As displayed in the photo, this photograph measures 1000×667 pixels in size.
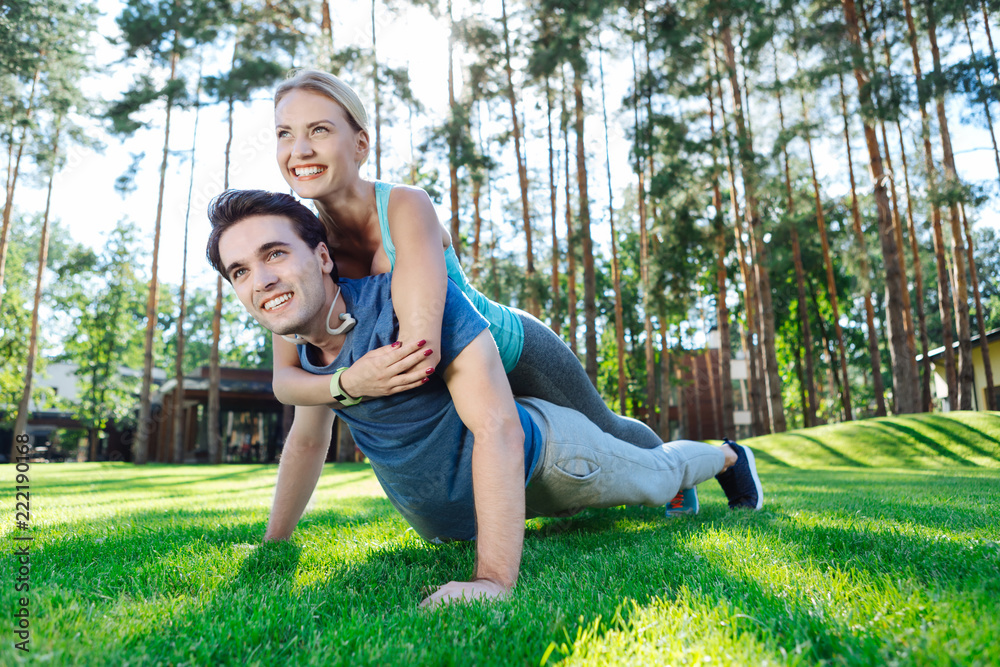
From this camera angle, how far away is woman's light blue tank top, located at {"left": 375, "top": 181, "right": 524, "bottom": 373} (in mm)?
2199

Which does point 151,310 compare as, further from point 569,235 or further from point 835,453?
point 835,453

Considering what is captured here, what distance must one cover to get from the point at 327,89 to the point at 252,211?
1.80ft

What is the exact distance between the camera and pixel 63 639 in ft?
3.73

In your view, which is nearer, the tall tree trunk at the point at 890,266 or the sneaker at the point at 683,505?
the sneaker at the point at 683,505

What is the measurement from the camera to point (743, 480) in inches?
139

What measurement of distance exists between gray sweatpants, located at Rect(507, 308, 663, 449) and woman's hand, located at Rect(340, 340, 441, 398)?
764mm

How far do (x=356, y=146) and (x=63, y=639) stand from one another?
1774mm

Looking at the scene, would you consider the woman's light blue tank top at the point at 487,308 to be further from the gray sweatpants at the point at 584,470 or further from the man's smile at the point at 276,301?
the man's smile at the point at 276,301

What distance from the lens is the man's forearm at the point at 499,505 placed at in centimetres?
175

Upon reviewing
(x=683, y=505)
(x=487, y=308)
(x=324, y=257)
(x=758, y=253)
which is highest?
(x=758, y=253)

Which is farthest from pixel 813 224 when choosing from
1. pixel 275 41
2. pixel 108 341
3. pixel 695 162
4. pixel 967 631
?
pixel 108 341

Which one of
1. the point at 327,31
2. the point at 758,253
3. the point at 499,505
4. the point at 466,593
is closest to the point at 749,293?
the point at 758,253

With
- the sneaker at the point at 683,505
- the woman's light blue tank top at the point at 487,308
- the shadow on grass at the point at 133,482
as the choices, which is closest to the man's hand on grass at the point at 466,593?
the woman's light blue tank top at the point at 487,308

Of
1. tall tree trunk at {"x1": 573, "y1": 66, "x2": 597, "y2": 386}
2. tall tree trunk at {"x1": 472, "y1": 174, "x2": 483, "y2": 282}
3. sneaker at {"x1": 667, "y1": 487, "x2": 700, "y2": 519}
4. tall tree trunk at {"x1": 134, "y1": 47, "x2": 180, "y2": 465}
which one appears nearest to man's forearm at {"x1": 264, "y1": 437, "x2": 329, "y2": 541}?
sneaker at {"x1": 667, "y1": 487, "x2": 700, "y2": 519}
